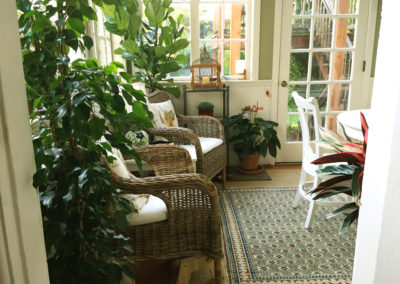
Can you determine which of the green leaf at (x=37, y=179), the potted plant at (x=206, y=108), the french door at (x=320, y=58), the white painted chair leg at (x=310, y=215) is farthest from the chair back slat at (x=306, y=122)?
the green leaf at (x=37, y=179)

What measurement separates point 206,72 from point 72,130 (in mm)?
2412

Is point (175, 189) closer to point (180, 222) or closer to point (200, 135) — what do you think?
point (180, 222)

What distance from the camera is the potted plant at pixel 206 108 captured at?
3.47 meters

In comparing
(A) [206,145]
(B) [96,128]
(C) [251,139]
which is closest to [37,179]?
(B) [96,128]

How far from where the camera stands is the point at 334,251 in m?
2.22

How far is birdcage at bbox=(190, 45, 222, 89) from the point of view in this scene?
339 cm

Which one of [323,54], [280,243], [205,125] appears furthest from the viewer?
[323,54]

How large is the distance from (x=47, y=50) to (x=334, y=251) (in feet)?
6.52

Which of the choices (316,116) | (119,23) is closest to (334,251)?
(316,116)

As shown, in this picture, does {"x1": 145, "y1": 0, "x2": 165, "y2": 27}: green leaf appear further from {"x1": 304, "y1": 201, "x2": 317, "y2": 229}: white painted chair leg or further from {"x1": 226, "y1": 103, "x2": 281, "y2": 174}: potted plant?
{"x1": 304, "y1": 201, "x2": 317, "y2": 229}: white painted chair leg

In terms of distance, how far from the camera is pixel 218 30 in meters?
3.58

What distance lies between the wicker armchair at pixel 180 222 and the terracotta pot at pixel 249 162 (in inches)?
73.1

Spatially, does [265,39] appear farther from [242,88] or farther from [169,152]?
[169,152]

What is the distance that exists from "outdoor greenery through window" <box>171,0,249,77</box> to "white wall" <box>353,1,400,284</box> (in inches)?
118
